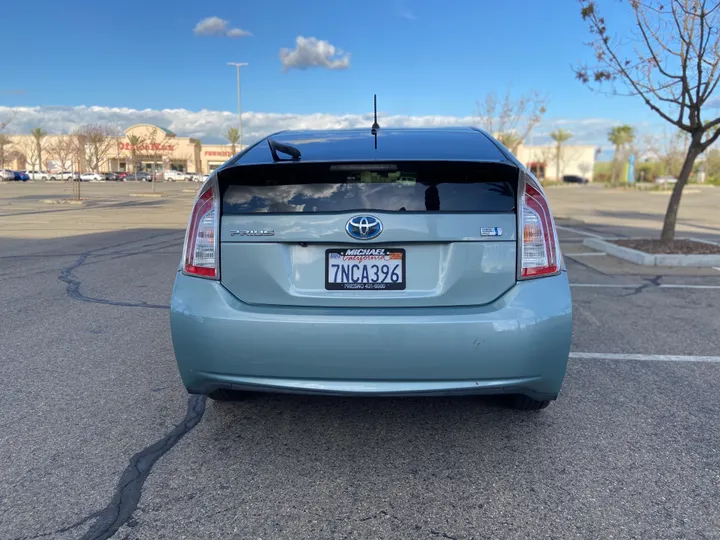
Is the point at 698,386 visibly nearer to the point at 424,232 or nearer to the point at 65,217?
the point at 424,232

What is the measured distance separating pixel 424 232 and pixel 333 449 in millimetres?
1243

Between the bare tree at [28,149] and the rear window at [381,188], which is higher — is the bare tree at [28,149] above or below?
above

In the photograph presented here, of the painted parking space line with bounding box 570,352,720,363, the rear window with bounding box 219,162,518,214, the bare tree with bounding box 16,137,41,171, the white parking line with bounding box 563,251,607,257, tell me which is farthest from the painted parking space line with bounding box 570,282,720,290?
the bare tree with bounding box 16,137,41,171

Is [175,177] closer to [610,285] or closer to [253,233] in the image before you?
[610,285]

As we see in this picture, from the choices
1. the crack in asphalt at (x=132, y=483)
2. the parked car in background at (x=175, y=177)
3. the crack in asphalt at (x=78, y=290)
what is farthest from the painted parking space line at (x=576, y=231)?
the parked car in background at (x=175, y=177)

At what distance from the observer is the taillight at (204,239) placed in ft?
9.29

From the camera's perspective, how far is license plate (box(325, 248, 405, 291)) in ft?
8.90

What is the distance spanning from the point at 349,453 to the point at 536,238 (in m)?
1.44

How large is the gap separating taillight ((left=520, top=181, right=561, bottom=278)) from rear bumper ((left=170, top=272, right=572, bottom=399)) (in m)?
0.07

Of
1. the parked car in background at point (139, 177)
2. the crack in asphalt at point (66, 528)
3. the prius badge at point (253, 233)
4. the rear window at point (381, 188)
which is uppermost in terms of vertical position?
the parked car in background at point (139, 177)

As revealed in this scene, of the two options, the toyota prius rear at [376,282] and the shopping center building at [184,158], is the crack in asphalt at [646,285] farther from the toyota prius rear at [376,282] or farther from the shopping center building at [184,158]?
the shopping center building at [184,158]

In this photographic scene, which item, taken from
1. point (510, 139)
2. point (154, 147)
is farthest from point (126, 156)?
point (510, 139)

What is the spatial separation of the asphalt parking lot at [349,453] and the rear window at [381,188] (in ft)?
4.15

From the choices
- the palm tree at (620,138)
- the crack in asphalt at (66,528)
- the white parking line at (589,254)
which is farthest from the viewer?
the palm tree at (620,138)
